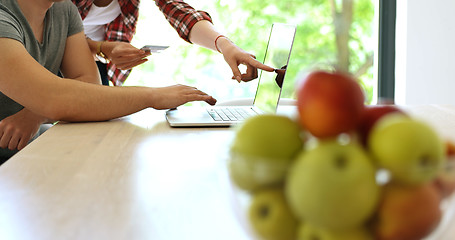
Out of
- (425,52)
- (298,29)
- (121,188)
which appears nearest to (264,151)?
(121,188)

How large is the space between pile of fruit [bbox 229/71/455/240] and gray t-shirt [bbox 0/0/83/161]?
3.83ft

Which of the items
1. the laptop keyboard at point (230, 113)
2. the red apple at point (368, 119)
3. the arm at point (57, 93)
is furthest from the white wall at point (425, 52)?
the red apple at point (368, 119)

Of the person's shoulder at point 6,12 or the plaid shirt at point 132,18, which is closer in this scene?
the person's shoulder at point 6,12

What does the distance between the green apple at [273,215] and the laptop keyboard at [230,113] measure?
35.9 inches

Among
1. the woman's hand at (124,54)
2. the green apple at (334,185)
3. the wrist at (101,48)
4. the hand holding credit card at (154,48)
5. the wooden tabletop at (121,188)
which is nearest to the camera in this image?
the green apple at (334,185)

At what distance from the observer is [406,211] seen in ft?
1.28

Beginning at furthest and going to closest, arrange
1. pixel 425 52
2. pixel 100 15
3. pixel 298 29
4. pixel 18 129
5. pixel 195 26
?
pixel 298 29
pixel 425 52
pixel 100 15
pixel 195 26
pixel 18 129

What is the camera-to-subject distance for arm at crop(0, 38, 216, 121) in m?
1.26

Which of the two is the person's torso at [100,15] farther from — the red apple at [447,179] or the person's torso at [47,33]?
the red apple at [447,179]

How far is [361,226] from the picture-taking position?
0.40 m

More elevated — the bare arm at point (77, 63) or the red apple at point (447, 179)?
the red apple at point (447, 179)

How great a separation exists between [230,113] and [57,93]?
0.43 metres

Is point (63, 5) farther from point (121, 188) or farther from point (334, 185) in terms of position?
point (334, 185)

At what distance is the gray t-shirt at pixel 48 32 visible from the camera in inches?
59.2
